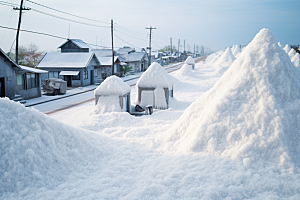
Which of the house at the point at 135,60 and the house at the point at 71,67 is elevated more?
the house at the point at 135,60

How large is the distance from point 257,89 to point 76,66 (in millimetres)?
26728

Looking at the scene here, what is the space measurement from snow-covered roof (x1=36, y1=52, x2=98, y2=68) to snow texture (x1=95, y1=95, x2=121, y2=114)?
1652 centimetres

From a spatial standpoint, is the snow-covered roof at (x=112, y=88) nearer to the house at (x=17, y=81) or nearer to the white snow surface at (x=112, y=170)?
the white snow surface at (x=112, y=170)

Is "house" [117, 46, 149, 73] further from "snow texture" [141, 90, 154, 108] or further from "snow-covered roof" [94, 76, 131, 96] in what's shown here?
"snow-covered roof" [94, 76, 131, 96]

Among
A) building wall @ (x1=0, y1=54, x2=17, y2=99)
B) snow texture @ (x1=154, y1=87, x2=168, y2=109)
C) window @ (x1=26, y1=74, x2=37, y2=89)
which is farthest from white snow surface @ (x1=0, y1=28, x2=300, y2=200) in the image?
window @ (x1=26, y1=74, x2=37, y2=89)

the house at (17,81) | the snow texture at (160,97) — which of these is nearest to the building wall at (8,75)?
the house at (17,81)

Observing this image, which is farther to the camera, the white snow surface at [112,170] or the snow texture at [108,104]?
the snow texture at [108,104]

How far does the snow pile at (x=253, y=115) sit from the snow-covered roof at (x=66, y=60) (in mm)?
25646

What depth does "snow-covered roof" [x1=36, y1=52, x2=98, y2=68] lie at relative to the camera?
97.5 ft

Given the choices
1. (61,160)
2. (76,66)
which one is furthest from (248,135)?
(76,66)

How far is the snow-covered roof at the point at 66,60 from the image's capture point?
29.7 meters

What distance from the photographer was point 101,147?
5.98 meters

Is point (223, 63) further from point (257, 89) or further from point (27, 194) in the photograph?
point (27, 194)

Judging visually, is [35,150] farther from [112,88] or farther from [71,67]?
[71,67]
